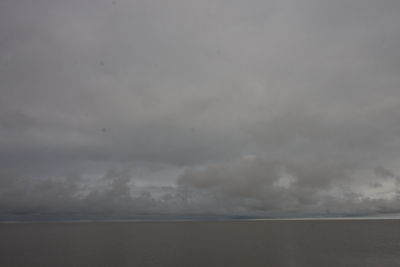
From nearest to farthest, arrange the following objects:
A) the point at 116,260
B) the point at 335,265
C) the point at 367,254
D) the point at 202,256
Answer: the point at 335,265, the point at 116,260, the point at 202,256, the point at 367,254

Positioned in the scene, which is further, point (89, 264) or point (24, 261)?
point (24, 261)

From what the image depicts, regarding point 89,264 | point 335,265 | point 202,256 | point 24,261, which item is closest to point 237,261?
point 202,256

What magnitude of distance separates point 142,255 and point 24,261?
3153 cm

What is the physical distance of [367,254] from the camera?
289 feet

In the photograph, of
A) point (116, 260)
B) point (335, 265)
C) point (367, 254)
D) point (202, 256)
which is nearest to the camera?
point (335, 265)

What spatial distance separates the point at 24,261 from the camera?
77.4 meters

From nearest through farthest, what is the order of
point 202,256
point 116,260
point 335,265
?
point 335,265, point 116,260, point 202,256

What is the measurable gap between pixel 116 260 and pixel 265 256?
1609 inches

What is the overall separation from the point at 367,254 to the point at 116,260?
75079 millimetres

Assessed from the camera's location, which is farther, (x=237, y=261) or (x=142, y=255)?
(x=142, y=255)

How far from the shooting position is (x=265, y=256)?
80.2m

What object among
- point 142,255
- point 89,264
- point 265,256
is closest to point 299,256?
point 265,256

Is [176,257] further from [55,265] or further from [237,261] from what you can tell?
[55,265]

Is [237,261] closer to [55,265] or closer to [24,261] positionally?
[55,265]
